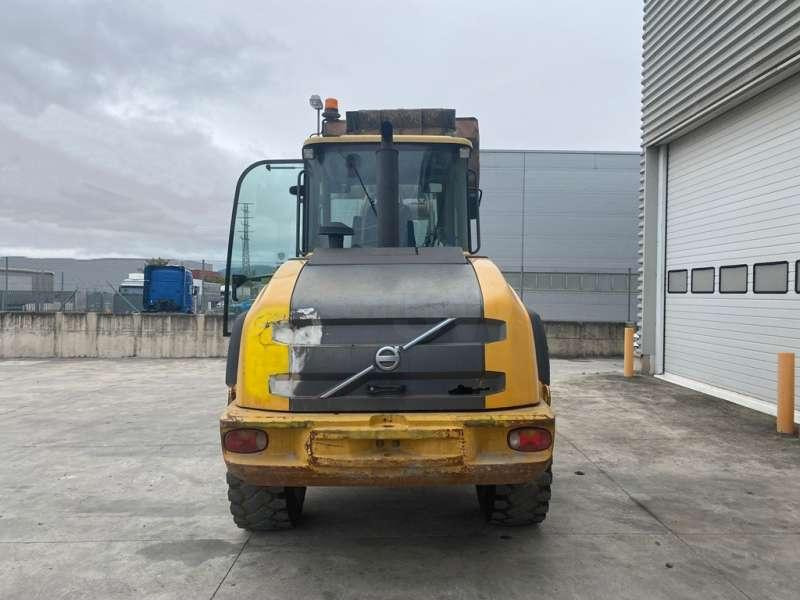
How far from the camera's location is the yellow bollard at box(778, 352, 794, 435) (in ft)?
22.5

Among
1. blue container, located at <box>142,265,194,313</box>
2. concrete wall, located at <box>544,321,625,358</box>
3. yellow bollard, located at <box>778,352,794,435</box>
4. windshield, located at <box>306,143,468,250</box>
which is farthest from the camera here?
blue container, located at <box>142,265,194,313</box>

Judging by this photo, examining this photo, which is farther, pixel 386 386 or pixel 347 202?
pixel 347 202

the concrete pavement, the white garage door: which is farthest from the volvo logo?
the white garage door

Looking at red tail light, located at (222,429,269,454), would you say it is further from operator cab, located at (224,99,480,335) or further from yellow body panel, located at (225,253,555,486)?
operator cab, located at (224,99,480,335)

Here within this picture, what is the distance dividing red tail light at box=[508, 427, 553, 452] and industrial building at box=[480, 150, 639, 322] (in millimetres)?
18839

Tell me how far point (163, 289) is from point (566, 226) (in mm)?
14949

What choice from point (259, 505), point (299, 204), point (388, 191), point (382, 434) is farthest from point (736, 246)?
point (259, 505)

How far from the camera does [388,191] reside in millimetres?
4309

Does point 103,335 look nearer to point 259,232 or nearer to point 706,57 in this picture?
point 259,232

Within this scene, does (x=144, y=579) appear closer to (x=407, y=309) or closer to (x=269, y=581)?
(x=269, y=581)

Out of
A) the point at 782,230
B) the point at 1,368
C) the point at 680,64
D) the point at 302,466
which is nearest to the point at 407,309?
the point at 302,466

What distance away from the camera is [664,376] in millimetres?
11023

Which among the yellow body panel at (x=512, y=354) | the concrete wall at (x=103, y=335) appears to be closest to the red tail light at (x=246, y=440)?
the yellow body panel at (x=512, y=354)

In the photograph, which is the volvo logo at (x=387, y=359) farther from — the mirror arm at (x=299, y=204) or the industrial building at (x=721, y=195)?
the industrial building at (x=721, y=195)
